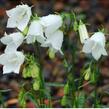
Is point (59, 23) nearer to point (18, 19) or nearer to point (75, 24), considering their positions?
point (75, 24)

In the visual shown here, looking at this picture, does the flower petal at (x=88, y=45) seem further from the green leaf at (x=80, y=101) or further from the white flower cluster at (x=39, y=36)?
the green leaf at (x=80, y=101)

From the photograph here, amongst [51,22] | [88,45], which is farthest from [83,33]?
[51,22]

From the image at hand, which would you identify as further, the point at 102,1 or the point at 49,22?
the point at 102,1

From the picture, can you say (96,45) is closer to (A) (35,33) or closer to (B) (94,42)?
(B) (94,42)

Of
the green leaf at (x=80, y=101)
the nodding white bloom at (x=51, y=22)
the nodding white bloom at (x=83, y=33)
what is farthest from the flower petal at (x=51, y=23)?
the green leaf at (x=80, y=101)

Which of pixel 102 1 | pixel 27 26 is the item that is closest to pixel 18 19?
pixel 27 26

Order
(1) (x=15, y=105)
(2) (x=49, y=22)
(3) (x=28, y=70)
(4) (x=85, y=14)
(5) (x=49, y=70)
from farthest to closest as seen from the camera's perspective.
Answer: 1. (4) (x=85, y=14)
2. (5) (x=49, y=70)
3. (1) (x=15, y=105)
4. (3) (x=28, y=70)
5. (2) (x=49, y=22)

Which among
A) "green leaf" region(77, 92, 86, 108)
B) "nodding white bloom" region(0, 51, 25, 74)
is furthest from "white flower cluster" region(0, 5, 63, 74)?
"green leaf" region(77, 92, 86, 108)
